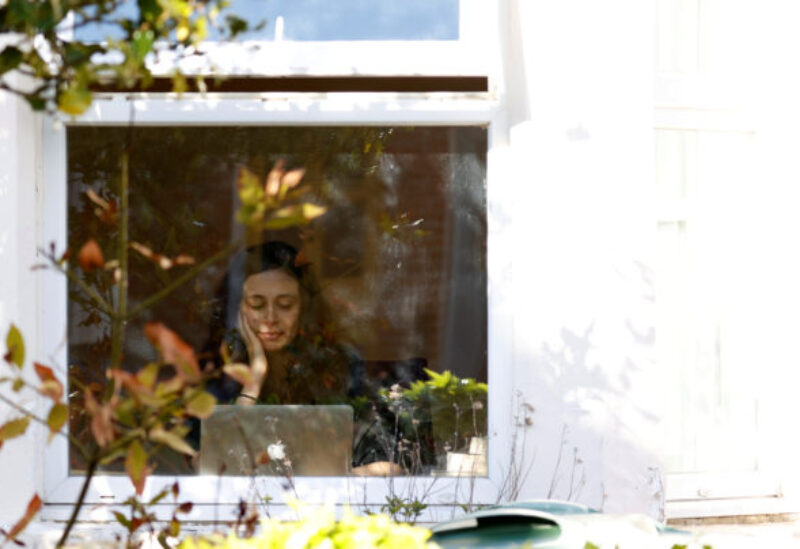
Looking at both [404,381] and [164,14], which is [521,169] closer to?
[404,381]

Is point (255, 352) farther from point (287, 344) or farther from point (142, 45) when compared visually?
point (142, 45)

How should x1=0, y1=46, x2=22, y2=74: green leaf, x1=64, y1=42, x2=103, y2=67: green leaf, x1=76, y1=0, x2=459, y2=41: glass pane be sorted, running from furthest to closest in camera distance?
x1=76, y1=0, x2=459, y2=41: glass pane → x1=0, y1=46, x2=22, y2=74: green leaf → x1=64, y1=42, x2=103, y2=67: green leaf

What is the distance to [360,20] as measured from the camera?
12.8 feet

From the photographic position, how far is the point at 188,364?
154 centimetres

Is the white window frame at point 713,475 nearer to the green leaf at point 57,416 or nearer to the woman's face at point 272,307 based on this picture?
the woman's face at point 272,307

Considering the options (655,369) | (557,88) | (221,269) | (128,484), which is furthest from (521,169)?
(128,484)

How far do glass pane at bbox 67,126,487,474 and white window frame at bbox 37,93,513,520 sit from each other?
0.16 feet

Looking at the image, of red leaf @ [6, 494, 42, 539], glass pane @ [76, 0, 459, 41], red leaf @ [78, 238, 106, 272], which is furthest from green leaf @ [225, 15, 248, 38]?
glass pane @ [76, 0, 459, 41]

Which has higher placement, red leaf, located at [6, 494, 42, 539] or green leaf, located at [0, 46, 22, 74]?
green leaf, located at [0, 46, 22, 74]

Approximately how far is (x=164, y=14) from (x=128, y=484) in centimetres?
245

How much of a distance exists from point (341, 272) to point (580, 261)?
800 millimetres

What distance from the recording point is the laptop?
3848mm

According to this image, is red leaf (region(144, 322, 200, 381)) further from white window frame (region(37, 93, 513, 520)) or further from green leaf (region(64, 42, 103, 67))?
white window frame (region(37, 93, 513, 520))

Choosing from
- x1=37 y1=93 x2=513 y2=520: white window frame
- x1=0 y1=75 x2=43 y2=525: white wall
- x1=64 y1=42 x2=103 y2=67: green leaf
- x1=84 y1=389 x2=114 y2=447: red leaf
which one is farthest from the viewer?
x1=37 y1=93 x2=513 y2=520: white window frame
